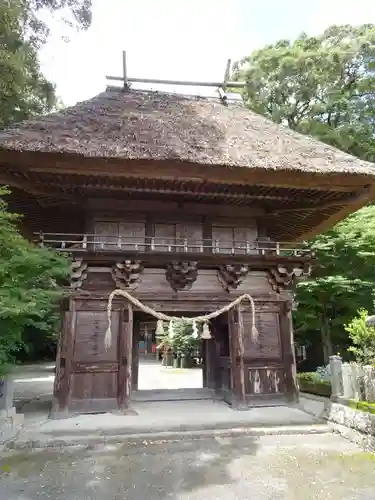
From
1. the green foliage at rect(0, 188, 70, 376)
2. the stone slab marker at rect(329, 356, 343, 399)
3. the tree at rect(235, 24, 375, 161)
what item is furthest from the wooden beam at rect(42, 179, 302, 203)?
the tree at rect(235, 24, 375, 161)

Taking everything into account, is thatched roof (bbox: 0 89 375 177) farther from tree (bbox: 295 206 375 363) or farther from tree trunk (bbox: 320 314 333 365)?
tree trunk (bbox: 320 314 333 365)

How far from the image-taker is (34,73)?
1189 centimetres

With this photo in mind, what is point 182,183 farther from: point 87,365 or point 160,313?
point 87,365

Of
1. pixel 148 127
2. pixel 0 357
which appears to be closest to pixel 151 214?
pixel 148 127

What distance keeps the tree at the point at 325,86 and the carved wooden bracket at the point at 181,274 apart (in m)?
14.9

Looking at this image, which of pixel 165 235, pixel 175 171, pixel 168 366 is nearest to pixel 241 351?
pixel 165 235

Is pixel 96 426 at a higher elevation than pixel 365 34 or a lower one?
lower

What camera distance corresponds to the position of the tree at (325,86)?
20.0 meters

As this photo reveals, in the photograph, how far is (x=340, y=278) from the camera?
11.6 m

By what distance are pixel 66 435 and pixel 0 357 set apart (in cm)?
204

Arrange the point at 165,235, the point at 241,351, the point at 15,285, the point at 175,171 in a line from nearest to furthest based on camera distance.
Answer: the point at 15,285 < the point at 175,171 < the point at 241,351 < the point at 165,235

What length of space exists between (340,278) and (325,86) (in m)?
15.2

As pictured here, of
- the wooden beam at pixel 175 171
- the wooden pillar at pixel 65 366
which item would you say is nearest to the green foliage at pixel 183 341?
the wooden pillar at pixel 65 366

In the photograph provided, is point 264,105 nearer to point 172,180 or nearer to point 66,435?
point 172,180
